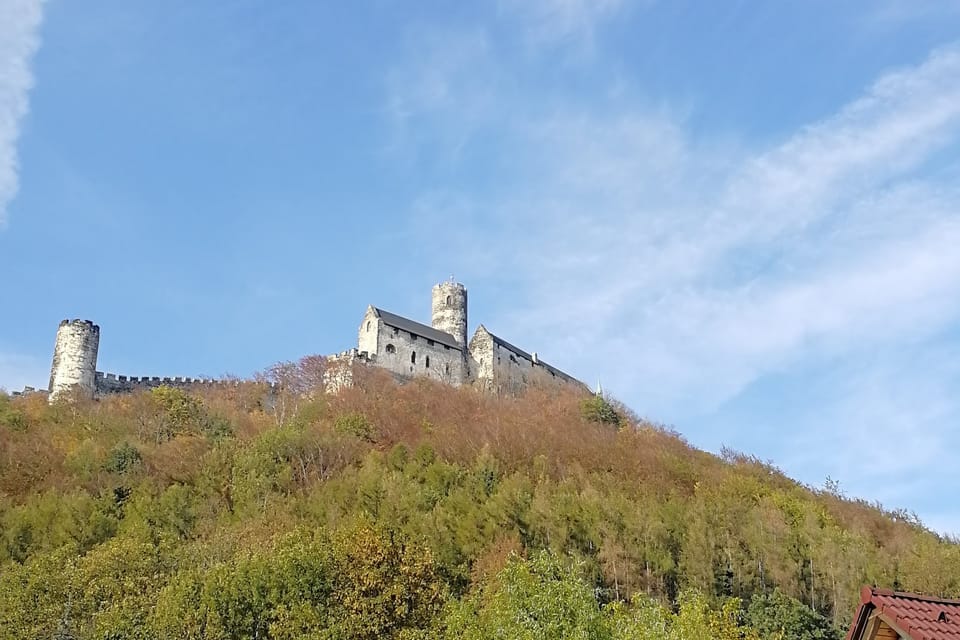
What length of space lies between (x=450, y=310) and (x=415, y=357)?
25.2 feet

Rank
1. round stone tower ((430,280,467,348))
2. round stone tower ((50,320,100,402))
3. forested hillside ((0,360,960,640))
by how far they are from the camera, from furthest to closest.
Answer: round stone tower ((430,280,467,348))
round stone tower ((50,320,100,402))
forested hillside ((0,360,960,640))

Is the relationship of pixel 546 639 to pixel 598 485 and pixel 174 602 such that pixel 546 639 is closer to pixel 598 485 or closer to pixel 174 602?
pixel 174 602

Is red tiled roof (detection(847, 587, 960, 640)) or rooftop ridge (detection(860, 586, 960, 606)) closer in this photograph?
red tiled roof (detection(847, 587, 960, 640))

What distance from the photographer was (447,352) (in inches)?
2507

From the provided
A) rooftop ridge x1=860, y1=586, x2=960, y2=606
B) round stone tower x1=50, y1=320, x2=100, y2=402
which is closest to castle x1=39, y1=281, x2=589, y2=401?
round stone tower x1=50, y1=320, x2=100, y2=402

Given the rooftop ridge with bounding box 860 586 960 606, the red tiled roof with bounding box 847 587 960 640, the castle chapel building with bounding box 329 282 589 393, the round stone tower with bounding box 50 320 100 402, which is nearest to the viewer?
the red tiled roof with bounding box 847 587 960 640

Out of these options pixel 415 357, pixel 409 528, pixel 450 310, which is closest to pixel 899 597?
pixel 409 528

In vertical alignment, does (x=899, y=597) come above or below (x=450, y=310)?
below

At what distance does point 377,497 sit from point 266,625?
40.8 feet

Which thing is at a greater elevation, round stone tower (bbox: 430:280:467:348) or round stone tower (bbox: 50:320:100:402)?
round stone tower (bbox: 430:280:467:348)

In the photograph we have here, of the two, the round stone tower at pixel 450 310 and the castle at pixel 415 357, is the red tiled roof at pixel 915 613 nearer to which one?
the castle at pixel 415 357

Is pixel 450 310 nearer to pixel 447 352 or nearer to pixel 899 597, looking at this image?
pixel 447 352

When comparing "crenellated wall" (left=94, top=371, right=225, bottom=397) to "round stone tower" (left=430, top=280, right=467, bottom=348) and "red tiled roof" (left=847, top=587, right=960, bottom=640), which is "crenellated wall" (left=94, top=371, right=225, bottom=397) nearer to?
"round stone tower" (left=430, top=280, right=467, bottom=348)

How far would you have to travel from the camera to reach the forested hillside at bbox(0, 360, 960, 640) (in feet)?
80.3
